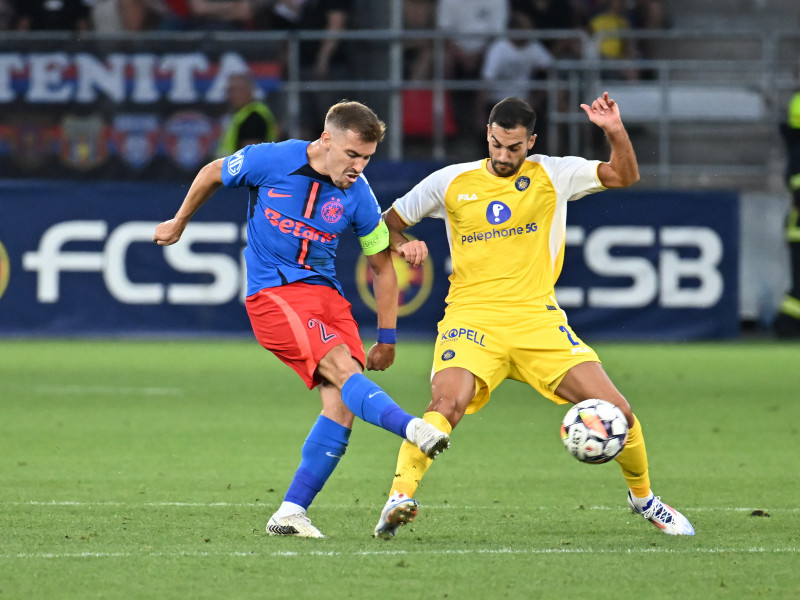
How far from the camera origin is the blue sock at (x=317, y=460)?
591 centimetres

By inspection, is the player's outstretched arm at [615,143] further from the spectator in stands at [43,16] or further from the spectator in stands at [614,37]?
the spectator in stands at [43,16]

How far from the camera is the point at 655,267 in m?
15.8

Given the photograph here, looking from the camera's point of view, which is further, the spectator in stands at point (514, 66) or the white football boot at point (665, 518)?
the spectator in stands at point (514, 66)

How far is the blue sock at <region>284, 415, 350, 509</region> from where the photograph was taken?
591 cm

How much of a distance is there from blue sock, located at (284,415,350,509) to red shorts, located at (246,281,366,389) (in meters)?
0.20

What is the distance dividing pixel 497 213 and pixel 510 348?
64cm

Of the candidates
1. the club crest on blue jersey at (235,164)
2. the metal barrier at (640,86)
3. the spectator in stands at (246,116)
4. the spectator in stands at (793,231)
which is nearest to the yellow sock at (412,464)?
the club crest on blue jersey at (235,164)

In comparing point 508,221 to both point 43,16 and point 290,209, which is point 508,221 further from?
point 43,16

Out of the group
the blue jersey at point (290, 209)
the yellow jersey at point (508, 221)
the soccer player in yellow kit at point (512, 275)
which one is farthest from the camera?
the yellow jersey at point (508, 221)

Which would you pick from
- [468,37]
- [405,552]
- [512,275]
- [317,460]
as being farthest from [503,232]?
[468,37]

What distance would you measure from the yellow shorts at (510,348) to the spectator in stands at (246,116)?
9.78m

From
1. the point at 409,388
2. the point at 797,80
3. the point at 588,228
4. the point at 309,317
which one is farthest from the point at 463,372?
the point at 797,80

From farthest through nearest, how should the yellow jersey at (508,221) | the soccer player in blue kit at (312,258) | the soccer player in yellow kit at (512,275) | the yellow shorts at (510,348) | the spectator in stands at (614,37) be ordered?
1. the spectator in stands at (614,37)
2. the yellow jersey at (508,221)
3. the yellow shorts at (510,348)
4. the soccer player in yellow kit at (512,275)
5. the soccer player in blue kit at (312,258)

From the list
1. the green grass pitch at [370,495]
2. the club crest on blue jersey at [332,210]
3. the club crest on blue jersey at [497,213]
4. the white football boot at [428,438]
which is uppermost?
the club crest on blue jersey at [332,210]
